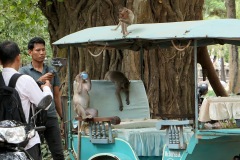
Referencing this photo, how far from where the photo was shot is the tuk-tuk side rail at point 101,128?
26.9 feet

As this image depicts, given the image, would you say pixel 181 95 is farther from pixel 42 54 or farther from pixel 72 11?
pixel 42 54

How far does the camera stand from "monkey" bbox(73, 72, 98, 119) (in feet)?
28.8

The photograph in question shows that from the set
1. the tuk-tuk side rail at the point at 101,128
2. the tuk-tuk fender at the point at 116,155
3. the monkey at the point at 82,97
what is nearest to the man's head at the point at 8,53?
the tuk-tuk side rail at the point at 101,128

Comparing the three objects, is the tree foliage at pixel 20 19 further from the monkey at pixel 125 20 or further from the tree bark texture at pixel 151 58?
the monkey at pixel 125 20

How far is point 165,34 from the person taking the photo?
24.8 ft

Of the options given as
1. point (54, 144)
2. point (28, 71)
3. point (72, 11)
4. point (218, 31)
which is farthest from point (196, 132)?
point (72, 11)

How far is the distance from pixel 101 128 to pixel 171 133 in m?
1.09

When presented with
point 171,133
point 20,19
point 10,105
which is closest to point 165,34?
point 171,133

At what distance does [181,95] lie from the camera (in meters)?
12.4

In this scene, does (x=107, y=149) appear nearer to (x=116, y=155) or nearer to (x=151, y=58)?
(x=116, y=155)

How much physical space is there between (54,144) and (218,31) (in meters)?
2.29

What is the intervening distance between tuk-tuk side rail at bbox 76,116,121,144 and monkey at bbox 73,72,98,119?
1.00ft

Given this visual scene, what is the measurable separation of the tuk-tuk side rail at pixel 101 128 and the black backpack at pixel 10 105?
7.26 ft

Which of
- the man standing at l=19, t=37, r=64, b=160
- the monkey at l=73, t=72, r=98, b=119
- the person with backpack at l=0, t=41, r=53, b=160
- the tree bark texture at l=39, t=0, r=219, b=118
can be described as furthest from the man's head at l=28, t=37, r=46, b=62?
the tree bark texture at l=39, t=0, r=219, b=118
